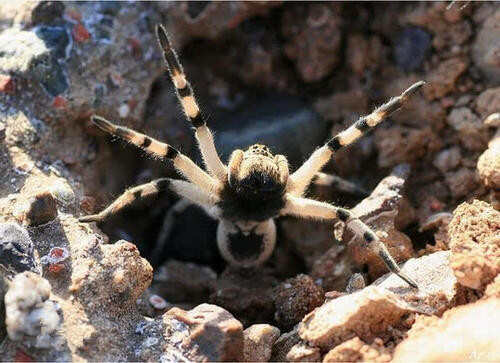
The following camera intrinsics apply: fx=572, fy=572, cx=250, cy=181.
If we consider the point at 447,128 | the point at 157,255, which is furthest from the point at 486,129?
the point at 157,255

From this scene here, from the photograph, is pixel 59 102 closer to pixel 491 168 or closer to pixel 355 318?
pixel 355 318

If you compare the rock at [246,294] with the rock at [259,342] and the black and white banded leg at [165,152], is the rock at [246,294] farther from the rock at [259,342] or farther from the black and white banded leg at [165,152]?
the black and white banded leg at [165,152]

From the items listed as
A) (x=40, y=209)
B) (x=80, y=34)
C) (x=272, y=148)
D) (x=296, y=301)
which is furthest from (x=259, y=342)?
(x=80, y=34)

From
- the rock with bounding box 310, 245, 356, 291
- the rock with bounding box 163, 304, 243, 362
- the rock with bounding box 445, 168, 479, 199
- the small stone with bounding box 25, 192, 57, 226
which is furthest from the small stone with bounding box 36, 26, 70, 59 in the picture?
the rock with bounding box 445, 168, 479, 199

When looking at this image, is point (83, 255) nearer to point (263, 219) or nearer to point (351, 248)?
point (263, 219)

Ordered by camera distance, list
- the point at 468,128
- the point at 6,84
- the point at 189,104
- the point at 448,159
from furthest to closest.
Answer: the point at 448,159
the point at 468,128
the point at 6,84
the point at 189,104

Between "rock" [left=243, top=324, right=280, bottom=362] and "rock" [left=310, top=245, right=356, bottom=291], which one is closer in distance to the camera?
"rock" [left=243, top=324, right=280, bottom=362]

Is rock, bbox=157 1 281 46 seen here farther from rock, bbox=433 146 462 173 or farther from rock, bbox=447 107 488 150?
rock, bbox=433 146 462 173

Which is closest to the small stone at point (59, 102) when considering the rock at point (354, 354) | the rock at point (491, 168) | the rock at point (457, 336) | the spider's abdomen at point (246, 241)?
the spider's abdomen at point (246, 241)
